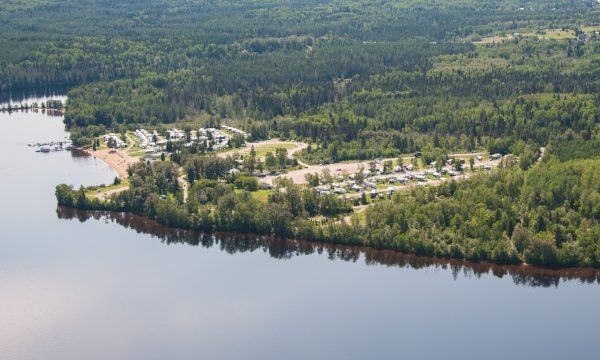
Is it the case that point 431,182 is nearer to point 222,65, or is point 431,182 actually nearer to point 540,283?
point 540,283

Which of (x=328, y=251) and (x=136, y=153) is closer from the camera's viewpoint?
(x=328, y=251)

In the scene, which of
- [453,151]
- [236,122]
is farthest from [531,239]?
[236,122]

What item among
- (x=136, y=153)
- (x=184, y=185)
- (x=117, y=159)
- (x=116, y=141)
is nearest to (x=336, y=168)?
(x=184, y=185)

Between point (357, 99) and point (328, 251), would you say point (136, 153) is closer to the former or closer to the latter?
point (357, 99)

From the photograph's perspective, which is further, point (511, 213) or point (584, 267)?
point (511, 213)

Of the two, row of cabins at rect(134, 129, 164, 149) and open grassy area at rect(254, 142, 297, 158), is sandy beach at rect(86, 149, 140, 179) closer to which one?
row of cabins at rect(134, 129, 164, 149)

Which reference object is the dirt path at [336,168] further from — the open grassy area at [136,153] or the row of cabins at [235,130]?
the open grassy area at [136,153]

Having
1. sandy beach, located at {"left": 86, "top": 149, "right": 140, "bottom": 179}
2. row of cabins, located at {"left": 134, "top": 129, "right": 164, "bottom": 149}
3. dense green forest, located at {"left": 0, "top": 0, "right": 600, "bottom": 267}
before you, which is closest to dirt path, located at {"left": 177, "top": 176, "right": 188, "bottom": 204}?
dense green forest, located at {"left": 0, "top": 0, "right": 600, "bottom": 267}

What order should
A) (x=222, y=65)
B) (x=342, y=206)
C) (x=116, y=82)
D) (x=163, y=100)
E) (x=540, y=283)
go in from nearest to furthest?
1. (x=540, y=283)
2. (x=342, y=206)
3. (x=163, y=100)
4. (x=116, y=82)
5. (x=222, y=65)
